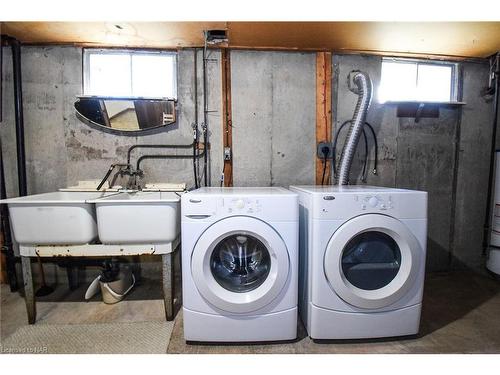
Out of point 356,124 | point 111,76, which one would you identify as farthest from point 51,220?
point 356,124

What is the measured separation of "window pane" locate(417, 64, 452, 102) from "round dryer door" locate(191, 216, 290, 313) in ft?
7.19

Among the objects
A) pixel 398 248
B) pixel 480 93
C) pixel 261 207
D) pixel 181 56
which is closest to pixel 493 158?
pixel 480 93

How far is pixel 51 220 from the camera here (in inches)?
57.6

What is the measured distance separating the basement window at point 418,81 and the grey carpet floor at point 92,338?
8.65 ft

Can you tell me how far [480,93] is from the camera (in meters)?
2.34

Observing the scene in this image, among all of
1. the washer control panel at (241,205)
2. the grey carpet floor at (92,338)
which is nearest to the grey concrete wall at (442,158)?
the washer control panel at (241,205)

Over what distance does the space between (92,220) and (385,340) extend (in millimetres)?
1942

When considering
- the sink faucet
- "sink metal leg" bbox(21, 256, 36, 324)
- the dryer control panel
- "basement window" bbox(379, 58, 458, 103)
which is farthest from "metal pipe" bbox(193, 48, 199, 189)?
"basement window" bbox(379, 58, 458, 103)

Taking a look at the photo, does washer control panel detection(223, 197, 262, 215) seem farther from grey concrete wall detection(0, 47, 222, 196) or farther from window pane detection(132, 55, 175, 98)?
window pane detection(132, 55, 175, 98)

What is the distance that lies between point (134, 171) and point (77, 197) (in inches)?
18.9

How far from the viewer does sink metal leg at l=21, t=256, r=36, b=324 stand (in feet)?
5.00

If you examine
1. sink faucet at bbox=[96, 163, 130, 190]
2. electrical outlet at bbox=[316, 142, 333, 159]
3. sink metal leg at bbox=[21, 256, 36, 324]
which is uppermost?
electrical outlet at bbox=[316, 142, 333, 159]

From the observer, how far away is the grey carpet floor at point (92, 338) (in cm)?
138

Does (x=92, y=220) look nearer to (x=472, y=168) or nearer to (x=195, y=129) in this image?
(x=195, y=129)
